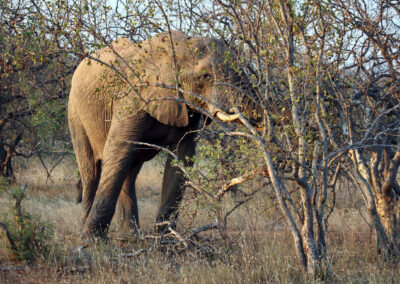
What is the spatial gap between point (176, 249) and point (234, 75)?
1.90 m

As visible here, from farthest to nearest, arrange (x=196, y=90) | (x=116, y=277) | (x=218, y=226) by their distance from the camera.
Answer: (x=196, y=90) < (x=218, y=226) < (x=116, y=277)

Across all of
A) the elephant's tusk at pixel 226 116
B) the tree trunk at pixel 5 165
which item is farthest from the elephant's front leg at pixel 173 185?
the tree trunk at pixel 5 165

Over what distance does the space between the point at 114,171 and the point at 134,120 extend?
649mm

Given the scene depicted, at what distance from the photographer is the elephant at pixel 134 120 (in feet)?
20.1

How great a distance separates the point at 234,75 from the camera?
19.2 feet

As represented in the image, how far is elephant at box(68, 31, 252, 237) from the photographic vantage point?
612 cm

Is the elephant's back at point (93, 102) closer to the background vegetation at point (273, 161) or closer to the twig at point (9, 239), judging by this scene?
the background vegetation at point (273, 161)

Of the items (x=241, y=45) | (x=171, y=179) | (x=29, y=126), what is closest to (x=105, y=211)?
(x=171, y=179)

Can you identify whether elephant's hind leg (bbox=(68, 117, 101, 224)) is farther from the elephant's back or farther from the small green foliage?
the small green foliage

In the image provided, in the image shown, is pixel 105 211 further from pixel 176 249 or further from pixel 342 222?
pixel 342 222

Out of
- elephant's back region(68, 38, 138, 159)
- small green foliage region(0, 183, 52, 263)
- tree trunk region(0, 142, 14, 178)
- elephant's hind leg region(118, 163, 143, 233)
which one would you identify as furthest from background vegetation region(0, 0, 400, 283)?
tree trunk region(0, 142, 14, 178)

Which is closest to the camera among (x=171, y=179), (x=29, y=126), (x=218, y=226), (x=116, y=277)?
(x=116, y=277)

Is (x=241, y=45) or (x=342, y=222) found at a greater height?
(x=241, y=45)

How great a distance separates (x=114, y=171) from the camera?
21.5ft
